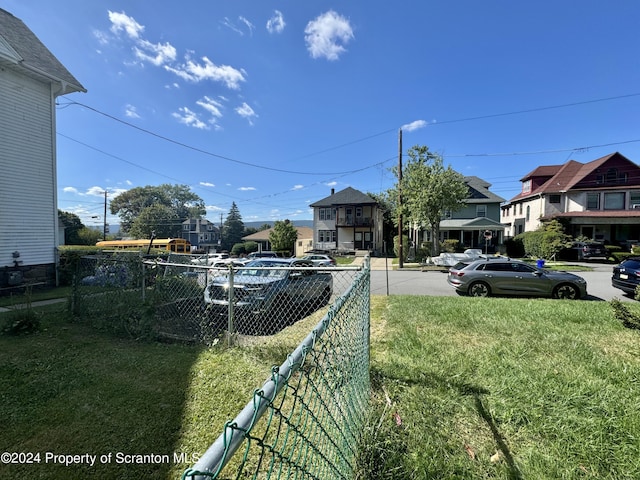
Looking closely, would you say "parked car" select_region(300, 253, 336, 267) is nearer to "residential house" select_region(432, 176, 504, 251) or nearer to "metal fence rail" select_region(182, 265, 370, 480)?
"metal fence rail" select_region(182, 265, 370, 480)

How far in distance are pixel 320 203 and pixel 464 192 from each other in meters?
18.4

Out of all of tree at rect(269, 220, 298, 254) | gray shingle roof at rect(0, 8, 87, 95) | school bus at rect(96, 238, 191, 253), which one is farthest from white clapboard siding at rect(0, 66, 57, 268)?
tree at rect(269, 220, 298, 254)

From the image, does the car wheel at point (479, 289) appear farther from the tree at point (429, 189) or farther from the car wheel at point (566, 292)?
the tree at point (429, 189)

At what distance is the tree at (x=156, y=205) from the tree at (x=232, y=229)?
32.6ft

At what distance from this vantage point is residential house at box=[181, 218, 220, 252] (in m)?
64.8

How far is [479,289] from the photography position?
34.0 feet

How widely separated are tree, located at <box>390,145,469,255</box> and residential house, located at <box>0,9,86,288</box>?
60.0ft

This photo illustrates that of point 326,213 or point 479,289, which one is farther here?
point 326,213

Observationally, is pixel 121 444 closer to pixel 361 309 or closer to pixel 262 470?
pixel 262 470

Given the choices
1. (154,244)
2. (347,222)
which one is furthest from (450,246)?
(154,244)

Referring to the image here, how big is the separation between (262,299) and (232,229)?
6485 cm

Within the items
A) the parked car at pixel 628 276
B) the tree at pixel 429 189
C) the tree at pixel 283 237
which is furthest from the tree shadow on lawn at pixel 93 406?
the tree at pixel 283 237

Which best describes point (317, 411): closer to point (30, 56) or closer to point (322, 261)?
point (322, 261)

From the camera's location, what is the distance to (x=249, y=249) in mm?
47812
